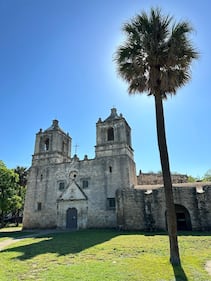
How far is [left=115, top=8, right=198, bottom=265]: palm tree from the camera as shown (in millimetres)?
9031

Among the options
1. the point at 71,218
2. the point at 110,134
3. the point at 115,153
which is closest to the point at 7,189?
the point at 71,218

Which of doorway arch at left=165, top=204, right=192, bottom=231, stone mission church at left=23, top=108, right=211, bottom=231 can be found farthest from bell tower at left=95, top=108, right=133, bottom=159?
doorway arch at left=165, top=204, right=192, bottom=231

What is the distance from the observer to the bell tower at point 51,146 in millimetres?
29166

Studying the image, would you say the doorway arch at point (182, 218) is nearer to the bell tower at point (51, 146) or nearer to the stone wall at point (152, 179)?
the stone wall at point (152, 179)

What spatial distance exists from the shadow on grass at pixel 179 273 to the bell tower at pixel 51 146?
2333 cm

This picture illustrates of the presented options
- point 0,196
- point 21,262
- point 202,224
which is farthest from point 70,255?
point 0,196

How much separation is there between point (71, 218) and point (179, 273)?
66.0 ft

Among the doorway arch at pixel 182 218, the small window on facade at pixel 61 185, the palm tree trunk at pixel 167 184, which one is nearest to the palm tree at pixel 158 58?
the palm tree trunk at pixel 167 184

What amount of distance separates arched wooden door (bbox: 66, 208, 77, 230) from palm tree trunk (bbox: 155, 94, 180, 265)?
18.9m

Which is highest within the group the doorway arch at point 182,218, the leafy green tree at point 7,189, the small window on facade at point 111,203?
the leafy green tree at point 7,189

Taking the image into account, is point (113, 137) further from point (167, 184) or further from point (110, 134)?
point (167, 184)

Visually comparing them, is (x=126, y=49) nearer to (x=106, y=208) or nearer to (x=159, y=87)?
(x=159, y=87)

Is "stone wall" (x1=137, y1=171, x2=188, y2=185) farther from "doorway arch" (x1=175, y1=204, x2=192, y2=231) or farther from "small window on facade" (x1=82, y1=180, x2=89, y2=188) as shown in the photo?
"small window on facade" (x1=82, y1=180, x2=89, y2=188)

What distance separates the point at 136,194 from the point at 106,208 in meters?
4.54
